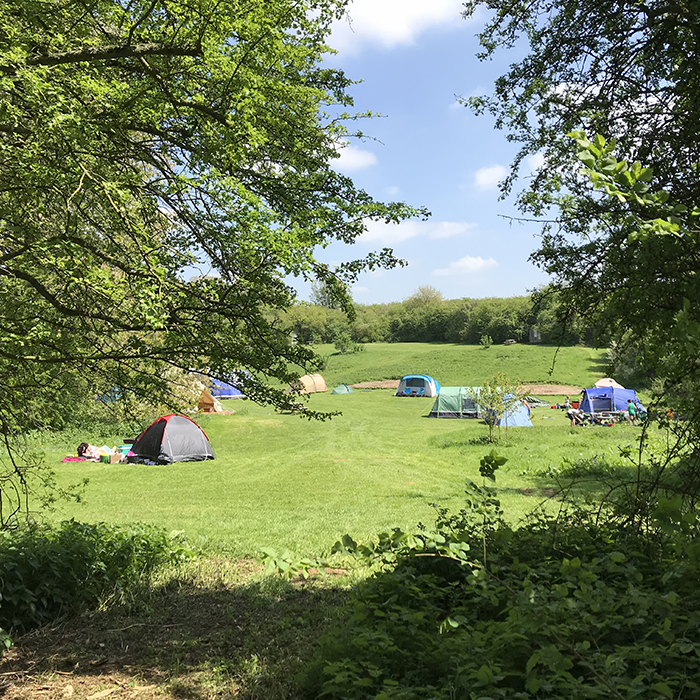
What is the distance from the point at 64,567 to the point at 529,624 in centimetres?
443

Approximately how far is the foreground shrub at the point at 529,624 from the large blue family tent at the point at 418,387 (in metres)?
33.5

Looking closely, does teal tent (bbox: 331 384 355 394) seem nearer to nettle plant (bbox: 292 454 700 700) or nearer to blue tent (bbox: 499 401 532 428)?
blue tent (bbox: 499 401 532 428)

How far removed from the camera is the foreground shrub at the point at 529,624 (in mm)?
2061

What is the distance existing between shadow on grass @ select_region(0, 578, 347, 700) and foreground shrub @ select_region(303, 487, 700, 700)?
0.75m

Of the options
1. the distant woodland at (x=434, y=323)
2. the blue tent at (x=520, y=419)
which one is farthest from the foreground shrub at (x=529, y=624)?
the distant woodland at (x=434, y=323)

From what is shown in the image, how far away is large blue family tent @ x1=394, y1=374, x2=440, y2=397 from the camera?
3744 centimetres

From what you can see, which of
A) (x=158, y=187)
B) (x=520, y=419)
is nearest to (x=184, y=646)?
(x=158, y=187)

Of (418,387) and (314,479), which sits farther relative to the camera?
(418,387)

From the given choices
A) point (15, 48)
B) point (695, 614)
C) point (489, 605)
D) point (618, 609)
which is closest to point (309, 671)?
point (489, 605)

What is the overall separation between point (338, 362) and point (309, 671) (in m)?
57.0

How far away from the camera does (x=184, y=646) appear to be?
421 centimetres

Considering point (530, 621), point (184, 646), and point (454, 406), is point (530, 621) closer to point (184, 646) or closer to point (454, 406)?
point (184, 646)

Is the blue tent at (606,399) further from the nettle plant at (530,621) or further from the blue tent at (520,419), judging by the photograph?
the nettle plant at (530,621)

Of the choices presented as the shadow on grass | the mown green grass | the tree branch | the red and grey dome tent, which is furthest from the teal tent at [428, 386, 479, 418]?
the tree branch
